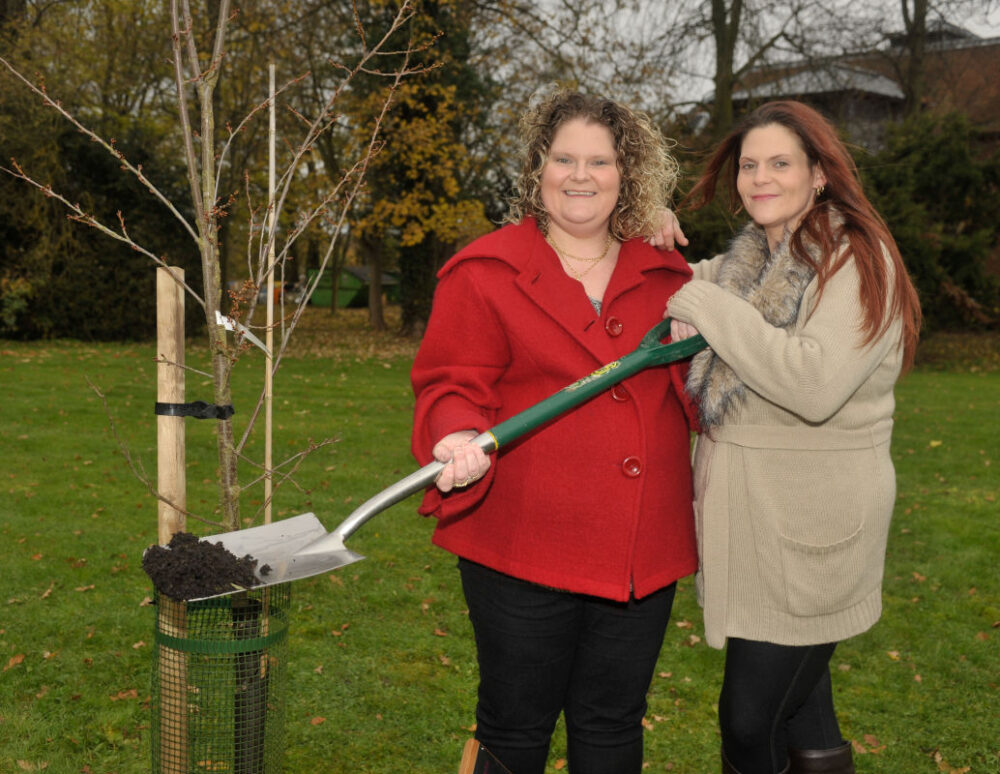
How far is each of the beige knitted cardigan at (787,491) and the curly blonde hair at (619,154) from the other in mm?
284

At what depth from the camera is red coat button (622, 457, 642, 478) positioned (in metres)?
2.31

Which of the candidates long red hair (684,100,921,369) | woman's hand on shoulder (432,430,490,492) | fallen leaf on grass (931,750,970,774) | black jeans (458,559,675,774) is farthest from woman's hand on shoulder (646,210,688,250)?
fallen leaf on grass (931,750,970,774)

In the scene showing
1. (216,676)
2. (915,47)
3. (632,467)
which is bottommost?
(216,676)

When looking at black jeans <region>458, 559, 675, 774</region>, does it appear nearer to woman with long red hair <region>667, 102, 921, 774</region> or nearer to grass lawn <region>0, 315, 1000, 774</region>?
woman with long red hair <region>667, 102, 921, 774</region>

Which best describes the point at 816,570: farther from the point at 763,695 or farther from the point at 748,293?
the point at 748,293

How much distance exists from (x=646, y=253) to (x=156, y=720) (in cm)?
178

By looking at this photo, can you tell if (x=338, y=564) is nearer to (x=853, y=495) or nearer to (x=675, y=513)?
(x=675, y=513)

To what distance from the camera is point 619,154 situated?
2.41 metres

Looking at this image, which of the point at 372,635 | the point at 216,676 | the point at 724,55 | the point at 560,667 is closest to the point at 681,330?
the point at 560,667

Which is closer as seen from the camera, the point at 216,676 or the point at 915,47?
the point at 216,676

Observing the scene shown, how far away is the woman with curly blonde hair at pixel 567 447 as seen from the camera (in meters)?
2.31

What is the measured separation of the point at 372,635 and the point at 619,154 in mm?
3151

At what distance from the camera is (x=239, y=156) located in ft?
60.7

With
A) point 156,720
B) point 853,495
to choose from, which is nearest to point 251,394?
point 156,720
